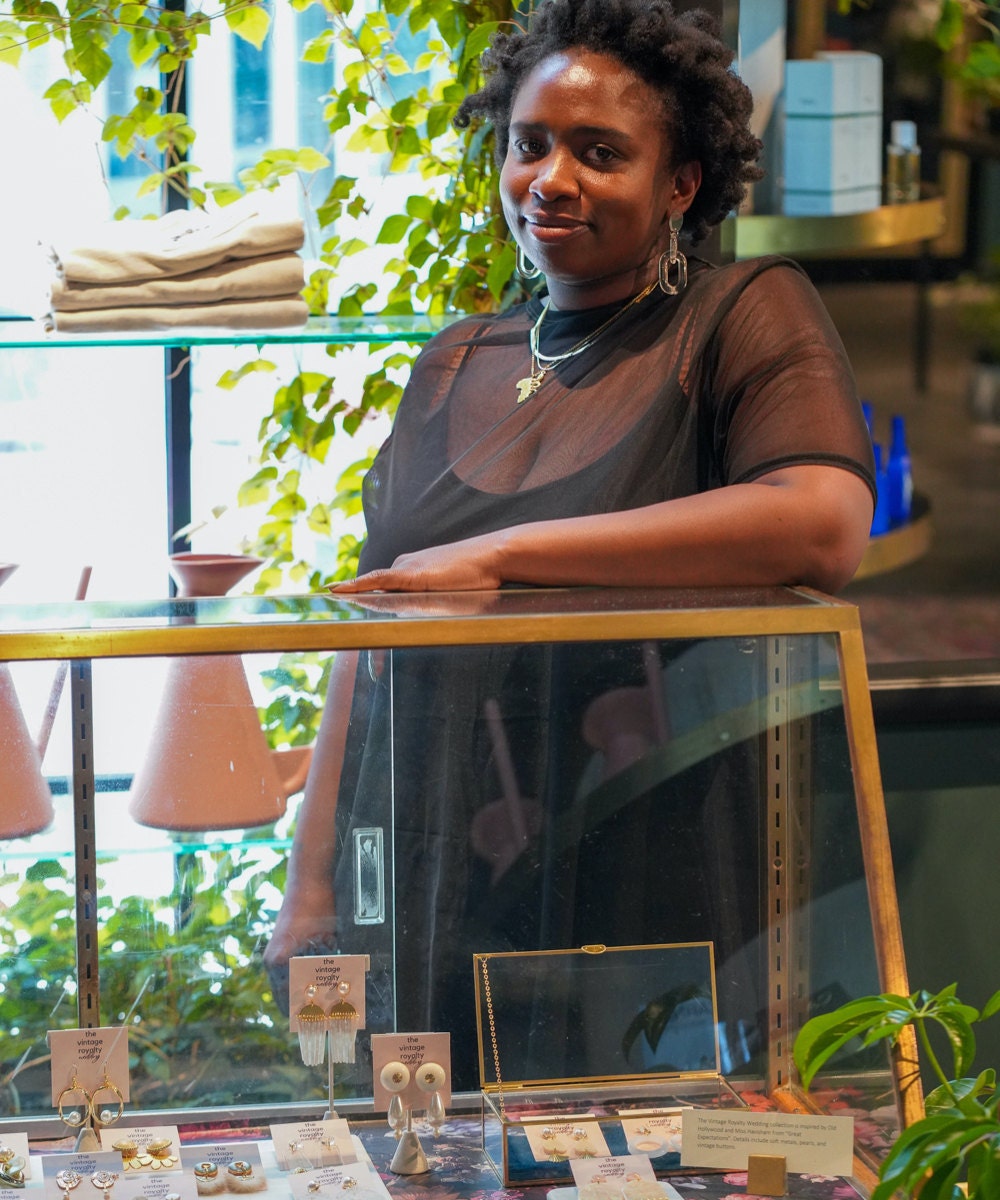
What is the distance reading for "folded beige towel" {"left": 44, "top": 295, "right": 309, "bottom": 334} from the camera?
6.56 feet

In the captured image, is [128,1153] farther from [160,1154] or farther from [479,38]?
[479,38]

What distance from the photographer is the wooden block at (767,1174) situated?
97 centimetres

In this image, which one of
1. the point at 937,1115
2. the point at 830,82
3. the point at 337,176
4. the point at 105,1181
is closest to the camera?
the point at 937,1115

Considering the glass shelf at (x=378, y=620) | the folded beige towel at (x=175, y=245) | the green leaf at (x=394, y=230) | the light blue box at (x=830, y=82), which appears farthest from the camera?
the green leaf at (x=394, y=230)

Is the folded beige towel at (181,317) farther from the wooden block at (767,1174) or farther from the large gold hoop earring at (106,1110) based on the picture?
the wooden block at (767,1174)

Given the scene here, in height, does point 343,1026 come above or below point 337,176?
below

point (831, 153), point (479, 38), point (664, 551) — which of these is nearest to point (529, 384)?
point (664, 551)

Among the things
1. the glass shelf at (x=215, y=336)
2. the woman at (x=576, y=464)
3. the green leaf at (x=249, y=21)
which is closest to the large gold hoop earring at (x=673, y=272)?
the woman at (x=576, y=464)

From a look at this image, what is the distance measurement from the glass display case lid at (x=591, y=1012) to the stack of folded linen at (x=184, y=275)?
1.27m

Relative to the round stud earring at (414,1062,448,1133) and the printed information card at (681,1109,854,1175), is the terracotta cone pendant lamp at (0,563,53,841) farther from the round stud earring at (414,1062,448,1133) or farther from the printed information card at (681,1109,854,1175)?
the printed information card at (681,1109,854,1175)

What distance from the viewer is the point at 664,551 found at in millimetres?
1144

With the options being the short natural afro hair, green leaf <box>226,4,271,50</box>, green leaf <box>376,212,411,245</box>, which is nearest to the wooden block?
the short natural afro hair

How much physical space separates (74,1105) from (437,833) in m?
0.30

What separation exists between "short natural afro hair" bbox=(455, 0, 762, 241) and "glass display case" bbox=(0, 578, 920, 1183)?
2.23 feet
